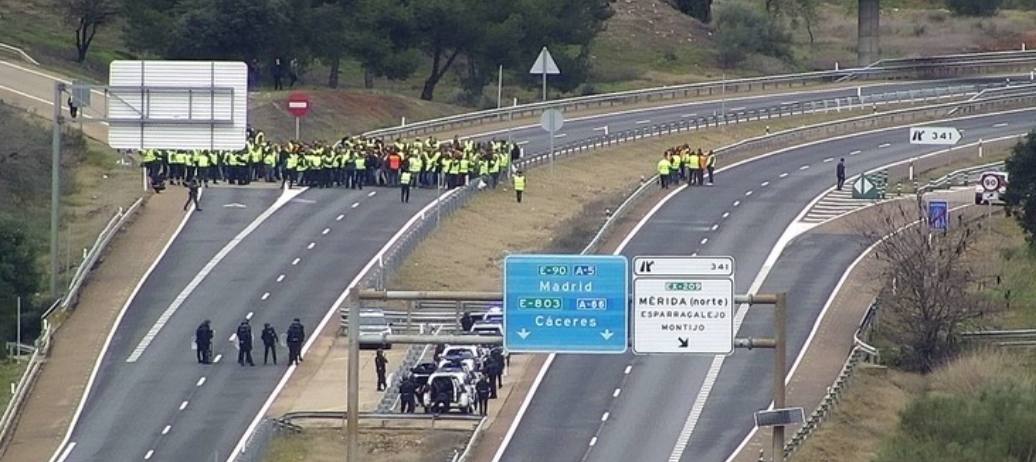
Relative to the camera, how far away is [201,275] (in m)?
63.0

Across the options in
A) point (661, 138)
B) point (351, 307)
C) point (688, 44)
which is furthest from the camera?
point (688, 44)

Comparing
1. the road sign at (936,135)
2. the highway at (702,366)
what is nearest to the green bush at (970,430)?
the highway at (702,366)

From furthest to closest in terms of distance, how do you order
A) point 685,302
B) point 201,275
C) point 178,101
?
point 201,275 → point 178,101 → point 685,302

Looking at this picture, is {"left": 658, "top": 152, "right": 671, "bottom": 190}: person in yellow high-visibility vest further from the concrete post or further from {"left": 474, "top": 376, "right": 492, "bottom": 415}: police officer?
the concrete post

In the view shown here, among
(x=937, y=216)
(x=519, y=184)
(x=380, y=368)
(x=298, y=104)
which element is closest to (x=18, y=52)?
(x=298, y=104)

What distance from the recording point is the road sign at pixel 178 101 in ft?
198

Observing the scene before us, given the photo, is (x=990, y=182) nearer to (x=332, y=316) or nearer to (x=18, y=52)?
(x=332, y=316)

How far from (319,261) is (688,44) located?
218ft

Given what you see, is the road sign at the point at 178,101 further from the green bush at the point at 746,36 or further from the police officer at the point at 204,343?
the green bush at the point at 746,36

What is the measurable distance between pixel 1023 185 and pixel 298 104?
73.9 ft

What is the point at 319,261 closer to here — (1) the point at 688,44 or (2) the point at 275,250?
(2) the point at 275,250

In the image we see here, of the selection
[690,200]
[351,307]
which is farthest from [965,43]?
[351,307]

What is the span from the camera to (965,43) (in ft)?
424

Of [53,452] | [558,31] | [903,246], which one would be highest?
[558,31]
